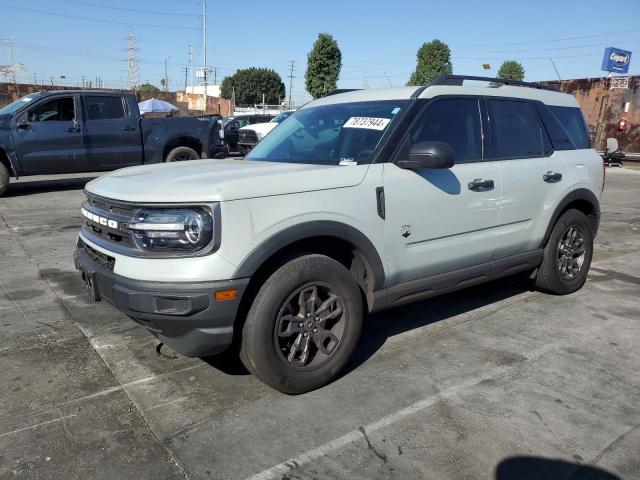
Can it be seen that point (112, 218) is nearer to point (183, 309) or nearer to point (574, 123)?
point (183, 309)

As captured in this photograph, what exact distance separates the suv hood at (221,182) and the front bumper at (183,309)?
446 millimetres

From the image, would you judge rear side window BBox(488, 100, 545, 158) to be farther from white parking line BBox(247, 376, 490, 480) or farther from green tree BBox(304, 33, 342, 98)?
green tree BBox(304, 33, 342, 98)

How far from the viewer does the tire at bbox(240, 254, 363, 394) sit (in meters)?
2.87

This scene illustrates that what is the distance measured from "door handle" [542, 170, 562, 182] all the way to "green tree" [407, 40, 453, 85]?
4341cm

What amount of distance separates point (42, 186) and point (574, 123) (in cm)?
1112

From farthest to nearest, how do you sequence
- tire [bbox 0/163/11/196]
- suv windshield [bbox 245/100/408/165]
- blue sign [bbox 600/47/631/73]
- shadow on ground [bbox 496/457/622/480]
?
blue sign [bbox 600/47/631/73] → tire [bbox 0/163/11/196] → suv windshield [bbox 245/100/408/165] → shadow on ground [bbox 496/457/622/480]

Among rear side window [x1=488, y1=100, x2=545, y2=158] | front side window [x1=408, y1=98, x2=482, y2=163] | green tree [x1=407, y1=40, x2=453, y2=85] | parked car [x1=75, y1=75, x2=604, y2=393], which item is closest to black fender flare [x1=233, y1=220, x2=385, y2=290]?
parked car [x1=75, y1=75, x2=604, y2=393]

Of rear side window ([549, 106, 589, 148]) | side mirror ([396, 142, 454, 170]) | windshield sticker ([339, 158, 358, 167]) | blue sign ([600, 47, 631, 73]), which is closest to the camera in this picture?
side mirror ([396, 142, 454, 170])

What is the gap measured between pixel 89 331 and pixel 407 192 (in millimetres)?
2580

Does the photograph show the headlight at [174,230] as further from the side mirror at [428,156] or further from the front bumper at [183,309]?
the side mirror at [428,156]

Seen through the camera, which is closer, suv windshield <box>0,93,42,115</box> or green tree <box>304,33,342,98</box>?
suv windshield <box>0,93,42,115</box>

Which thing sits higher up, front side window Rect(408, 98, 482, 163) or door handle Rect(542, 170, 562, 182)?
front side window Rect(408, 98, 482, 163)

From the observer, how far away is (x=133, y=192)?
9.52ft

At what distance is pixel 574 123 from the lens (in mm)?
5004
